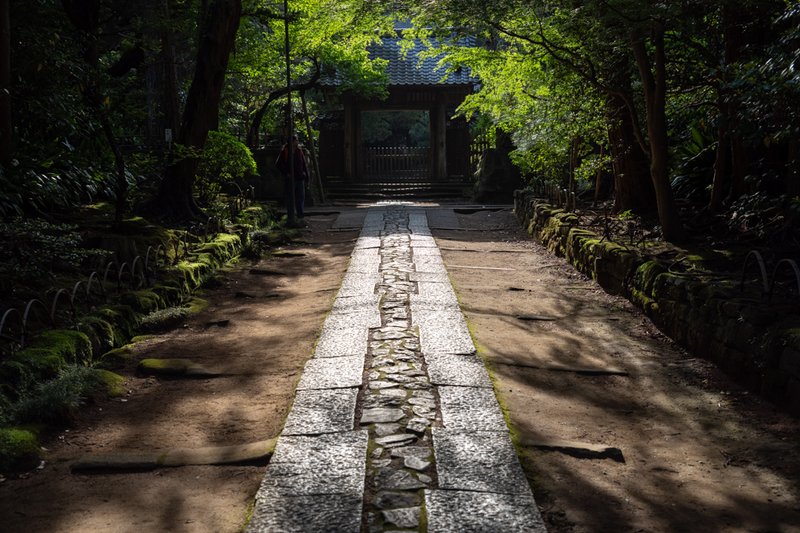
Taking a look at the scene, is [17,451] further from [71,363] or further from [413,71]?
[413,71]

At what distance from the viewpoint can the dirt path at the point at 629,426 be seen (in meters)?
3.96

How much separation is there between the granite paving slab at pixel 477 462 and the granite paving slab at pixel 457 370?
94 cm

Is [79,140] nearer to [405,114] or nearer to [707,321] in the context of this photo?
[707,321]

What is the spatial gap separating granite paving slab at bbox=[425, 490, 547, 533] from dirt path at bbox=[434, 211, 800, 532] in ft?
0.43

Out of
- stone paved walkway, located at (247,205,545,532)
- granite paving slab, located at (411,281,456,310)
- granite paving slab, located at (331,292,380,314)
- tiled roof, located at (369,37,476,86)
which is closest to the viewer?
stone paved walkway, located at (247,205,545,532)

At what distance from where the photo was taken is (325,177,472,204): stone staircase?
23.8m

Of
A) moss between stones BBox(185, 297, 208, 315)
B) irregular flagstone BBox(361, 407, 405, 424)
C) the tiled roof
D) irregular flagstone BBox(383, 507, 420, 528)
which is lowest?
irregular flagstone BBox(383, 507, 420, 528)

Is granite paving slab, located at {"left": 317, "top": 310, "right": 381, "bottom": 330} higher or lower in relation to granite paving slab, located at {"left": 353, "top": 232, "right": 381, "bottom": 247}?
lower

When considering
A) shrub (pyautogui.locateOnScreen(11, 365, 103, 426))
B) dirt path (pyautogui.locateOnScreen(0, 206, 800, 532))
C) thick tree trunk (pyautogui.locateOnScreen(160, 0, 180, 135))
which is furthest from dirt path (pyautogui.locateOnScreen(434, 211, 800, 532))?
thick tree trunk (pyautogui.locateOnScreen(160, 0, 180, 135))

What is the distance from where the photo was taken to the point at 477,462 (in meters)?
4.29

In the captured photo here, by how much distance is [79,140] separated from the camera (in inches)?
509

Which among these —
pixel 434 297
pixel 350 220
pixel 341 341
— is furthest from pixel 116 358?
pixel 350 220

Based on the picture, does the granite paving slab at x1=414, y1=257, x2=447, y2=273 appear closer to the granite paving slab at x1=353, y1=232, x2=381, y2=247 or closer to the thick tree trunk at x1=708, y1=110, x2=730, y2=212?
the granite paving slab at x1=353, y1=232, x2=381, y2=247

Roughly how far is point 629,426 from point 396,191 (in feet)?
64.0
